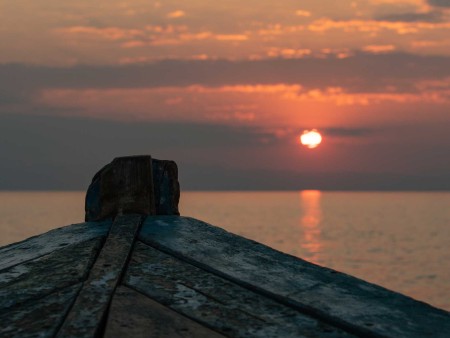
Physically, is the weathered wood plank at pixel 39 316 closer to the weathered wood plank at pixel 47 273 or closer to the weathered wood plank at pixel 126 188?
the weathered wood plank at pixel 47 273

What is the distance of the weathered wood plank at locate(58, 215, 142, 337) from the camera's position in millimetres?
3072

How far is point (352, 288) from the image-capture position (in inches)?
154

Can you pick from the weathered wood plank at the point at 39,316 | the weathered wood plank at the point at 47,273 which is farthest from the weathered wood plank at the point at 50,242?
the weathered wood plank at the point at 39,316

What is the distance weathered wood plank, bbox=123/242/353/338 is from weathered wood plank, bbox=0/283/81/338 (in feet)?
1.03

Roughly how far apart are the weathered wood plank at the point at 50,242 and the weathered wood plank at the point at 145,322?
1.10 m

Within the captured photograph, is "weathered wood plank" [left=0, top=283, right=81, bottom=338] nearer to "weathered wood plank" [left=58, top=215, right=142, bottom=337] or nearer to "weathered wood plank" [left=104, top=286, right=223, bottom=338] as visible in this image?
"weathered wood plank" [left=58, top=215, right=142, bottom=337]

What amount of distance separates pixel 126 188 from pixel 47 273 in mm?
1251

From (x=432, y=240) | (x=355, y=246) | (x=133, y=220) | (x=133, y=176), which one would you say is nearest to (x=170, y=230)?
(x=133, y=220)

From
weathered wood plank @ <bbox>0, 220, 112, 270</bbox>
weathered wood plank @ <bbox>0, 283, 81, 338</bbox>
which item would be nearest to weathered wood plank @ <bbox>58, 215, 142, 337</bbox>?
weathered wood plank @ <bbox>0, 283, 81, 338</bbox>

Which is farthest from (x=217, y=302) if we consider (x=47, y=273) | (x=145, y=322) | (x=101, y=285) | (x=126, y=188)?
(x=126, y=188)

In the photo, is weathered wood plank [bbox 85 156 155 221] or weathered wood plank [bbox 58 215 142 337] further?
weathered wood plank [bbox 85 156 155 221]

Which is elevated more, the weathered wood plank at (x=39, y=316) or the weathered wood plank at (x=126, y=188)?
the weathered wood plank at (x=126, y=188)

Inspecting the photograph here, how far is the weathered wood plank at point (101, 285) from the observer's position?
3072 mm

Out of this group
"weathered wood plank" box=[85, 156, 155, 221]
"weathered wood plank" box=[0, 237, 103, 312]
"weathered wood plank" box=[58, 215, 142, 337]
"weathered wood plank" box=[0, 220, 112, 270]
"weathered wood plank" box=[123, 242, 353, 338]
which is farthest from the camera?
"weathered wood plank" box=[85, 156, 155, 221]
